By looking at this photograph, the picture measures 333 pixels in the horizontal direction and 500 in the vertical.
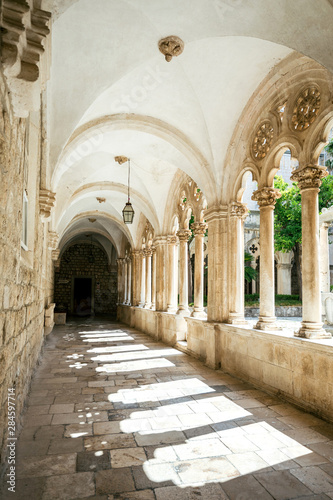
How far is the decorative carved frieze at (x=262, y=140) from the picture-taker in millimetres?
4824

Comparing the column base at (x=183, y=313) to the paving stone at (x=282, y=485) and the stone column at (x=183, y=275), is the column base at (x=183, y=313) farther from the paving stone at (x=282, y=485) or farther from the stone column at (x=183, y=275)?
the paving stone at (x=282, y=485)

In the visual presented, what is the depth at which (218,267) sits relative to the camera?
576 centimetres

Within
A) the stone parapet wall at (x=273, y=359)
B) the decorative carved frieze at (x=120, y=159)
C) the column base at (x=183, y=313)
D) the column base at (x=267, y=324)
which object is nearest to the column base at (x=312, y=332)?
the stone parapet wall at (x=273, y=359)

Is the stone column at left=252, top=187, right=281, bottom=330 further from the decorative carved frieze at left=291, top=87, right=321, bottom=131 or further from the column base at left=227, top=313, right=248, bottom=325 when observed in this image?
the decorative carved frieze at left=291, top=87, right=321, bottom=131

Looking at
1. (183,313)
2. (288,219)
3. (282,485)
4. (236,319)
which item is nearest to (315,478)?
(282,485)

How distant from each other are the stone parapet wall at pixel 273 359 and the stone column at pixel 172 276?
6.69 ft

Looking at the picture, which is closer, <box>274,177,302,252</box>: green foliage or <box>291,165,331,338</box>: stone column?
<box>291,165,331,338</box>: stone column

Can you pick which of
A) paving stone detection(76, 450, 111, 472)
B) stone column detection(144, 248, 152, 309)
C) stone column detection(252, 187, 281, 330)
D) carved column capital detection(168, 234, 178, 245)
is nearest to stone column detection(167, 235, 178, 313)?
carved column capital detection(168, 234, 178, 245)

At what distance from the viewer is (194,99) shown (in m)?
5.18

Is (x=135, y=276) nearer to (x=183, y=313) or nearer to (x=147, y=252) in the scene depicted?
(x=147, y=252)

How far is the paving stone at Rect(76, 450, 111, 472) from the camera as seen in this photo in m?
2.29

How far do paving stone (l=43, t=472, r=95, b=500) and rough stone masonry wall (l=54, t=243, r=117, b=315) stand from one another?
60.3 feet

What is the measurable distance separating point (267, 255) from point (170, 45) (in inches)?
111

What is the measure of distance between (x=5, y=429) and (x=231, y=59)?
4.57 metres
